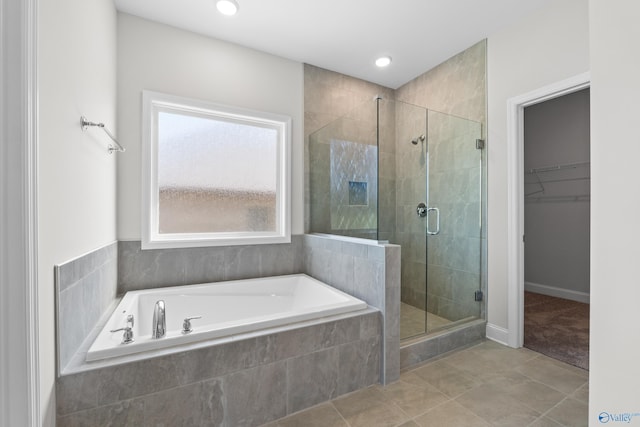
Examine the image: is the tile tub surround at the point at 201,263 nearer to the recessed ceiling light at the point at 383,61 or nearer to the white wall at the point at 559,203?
the recessed ceiling light at the point at 383,61

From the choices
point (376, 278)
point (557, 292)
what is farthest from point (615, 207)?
point (557, 292)

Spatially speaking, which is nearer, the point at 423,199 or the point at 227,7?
the point at 227,7

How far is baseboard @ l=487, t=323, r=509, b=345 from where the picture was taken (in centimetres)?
240

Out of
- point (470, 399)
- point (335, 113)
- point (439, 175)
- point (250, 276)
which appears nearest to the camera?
point (470, 399)

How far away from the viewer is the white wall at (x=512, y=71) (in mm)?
1999

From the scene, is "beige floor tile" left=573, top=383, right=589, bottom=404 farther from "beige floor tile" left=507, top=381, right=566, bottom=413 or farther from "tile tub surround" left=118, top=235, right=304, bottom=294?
"tile tub surround" left=118, top=235, right=304, bottom=294

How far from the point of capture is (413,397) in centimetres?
173

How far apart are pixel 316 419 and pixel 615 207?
163 cm

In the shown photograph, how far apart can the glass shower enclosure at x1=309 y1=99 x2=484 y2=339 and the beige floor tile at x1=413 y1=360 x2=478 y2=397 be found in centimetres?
42

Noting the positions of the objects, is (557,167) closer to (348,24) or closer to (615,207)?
(348,24)

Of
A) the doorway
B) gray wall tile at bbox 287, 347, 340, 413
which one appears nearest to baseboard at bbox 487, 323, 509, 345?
the doorway

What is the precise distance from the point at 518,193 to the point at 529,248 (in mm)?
2329

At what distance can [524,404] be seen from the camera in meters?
1.66

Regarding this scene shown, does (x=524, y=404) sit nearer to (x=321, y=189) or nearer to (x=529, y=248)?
(x=321, y=189)
